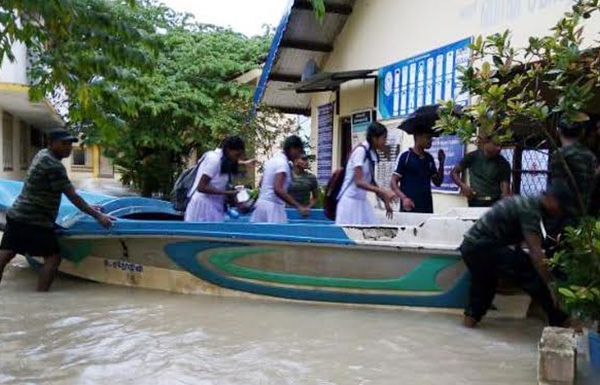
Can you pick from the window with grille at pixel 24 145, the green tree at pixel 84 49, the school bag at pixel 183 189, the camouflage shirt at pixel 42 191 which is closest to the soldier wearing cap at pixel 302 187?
the school bag at pixel 183 189

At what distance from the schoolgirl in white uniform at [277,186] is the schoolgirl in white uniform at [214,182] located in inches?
11.4

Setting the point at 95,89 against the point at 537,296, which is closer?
the point at 95,89

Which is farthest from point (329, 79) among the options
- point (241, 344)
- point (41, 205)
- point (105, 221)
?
point (241, 344)

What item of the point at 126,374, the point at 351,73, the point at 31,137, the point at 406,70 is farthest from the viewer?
the point at 31,137

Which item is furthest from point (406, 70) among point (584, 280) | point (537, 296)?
point (584, 280)

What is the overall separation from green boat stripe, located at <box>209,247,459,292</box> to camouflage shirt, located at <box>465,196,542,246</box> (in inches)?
16.3

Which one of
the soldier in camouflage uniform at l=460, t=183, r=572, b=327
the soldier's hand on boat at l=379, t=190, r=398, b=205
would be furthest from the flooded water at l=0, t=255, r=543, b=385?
the soldier's hand on boat at l=379, t=190, r=398, b=205

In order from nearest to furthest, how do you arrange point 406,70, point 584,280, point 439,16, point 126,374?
1. point 584,280
2. point 126,374
3. point 439,16
4. point 406,70

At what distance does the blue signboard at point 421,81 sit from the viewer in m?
7.04

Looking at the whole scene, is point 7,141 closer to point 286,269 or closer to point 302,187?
point 302,187

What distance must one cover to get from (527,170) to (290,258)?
3.12 m

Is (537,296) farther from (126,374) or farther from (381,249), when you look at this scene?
(126,374)

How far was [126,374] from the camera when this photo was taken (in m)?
3.66

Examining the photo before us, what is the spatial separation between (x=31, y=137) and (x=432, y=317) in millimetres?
22640
